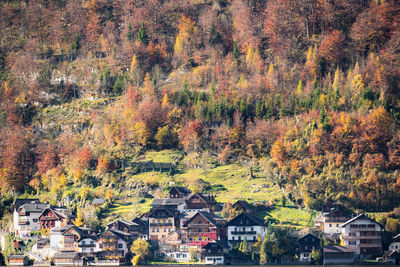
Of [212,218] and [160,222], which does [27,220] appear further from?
[212,218]

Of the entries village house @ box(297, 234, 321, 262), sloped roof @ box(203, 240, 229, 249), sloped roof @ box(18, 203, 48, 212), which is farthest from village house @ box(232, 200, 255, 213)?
sloped roof @ box(18, 203, 48, 212)

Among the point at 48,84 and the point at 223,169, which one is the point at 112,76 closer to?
the point at 48,84

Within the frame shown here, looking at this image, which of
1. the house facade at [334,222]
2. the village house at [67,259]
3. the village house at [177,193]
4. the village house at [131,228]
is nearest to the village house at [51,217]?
the village house at [131,228]

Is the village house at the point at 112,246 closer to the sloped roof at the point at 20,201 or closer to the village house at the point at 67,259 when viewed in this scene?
the village house at the point at 67,259

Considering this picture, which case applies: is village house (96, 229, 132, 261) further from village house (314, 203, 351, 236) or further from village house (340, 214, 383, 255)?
village house (340, 214, 383, 255)

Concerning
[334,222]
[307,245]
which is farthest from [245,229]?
[334,222]

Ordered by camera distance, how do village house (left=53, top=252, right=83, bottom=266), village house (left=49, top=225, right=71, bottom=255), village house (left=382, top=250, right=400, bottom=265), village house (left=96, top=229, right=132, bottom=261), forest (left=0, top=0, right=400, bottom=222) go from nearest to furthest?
village house (left=382, top=250, right=400, bottom=265), village house (left=96, top=229, right=132, bottom=261), village house (left=53, top=252, right=83, bottom=266), village house (left=49, top=225, right=71, bottom=255), forest (left=0, top=0, right=400, bottom=222)
